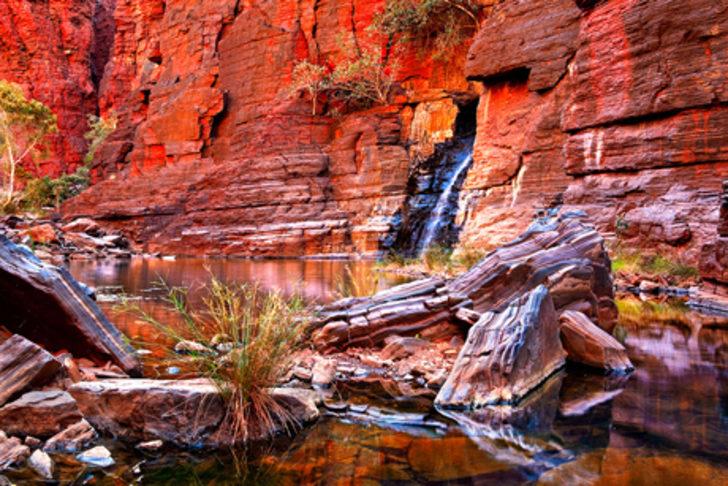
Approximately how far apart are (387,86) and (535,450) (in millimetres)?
27243

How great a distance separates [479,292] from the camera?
6.04 metres

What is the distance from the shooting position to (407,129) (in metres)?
27.8

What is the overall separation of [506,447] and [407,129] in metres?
25.6

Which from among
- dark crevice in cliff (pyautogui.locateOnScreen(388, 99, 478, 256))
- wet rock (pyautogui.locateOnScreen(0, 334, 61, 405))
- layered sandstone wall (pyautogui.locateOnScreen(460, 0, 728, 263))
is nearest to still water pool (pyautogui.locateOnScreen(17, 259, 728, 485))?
wet rock (pyautogui.locateOnScreen(0, 334, 61, 405))

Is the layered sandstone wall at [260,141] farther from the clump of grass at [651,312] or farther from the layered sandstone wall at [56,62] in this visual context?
the layered sandstone wall at [56,62]

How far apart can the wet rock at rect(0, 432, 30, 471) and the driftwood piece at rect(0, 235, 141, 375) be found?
4.99 ft

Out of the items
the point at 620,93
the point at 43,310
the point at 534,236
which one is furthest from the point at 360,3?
the point at 43,310

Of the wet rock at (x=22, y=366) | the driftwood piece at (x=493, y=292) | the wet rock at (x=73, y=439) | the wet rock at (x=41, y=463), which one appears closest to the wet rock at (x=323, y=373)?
the driftwood piece at (x=493, y=292)

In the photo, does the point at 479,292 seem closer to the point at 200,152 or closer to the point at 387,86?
the point at 387,86

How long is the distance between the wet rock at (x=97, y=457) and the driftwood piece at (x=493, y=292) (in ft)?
8.78

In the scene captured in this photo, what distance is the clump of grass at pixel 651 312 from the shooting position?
303 inches

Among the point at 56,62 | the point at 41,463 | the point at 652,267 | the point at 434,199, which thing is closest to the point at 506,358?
the point at 41,463

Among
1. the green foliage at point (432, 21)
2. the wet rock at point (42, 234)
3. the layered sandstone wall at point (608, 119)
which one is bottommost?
the wet rock at point (42, 234)

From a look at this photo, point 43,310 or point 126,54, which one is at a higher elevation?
point 126,54
